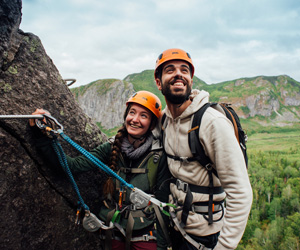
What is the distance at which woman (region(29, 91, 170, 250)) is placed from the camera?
11.6ft

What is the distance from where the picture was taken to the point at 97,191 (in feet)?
13.7

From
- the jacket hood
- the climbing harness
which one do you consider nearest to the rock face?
the climbing harness

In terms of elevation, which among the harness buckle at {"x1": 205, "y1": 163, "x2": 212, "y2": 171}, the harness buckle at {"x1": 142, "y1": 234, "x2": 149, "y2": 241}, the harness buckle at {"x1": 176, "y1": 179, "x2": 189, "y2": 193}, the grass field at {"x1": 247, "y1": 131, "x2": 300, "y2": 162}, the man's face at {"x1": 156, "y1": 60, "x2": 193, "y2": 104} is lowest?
the grass field at {"x1": 247, "y1": 131, "x2": 300, "y2": 162}

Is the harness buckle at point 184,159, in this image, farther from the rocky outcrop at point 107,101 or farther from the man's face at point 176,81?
the rocky outcrop at point 107,101

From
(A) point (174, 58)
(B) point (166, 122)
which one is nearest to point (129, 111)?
(B) point (166, 122)

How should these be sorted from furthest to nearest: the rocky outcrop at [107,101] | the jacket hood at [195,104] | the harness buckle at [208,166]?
the rocky outcrop at [107,101] < the jacket hood at [195,104] < the harness buckle at [208,166]

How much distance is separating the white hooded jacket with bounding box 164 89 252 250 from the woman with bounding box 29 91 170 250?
300mm

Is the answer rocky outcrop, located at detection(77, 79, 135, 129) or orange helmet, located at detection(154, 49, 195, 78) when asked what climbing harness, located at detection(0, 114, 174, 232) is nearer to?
orange helmet, located at detection(154, 49, 195, 78)

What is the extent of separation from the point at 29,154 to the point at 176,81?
8.28 ft

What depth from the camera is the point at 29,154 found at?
124 inches

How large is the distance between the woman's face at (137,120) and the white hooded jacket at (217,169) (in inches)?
21.4

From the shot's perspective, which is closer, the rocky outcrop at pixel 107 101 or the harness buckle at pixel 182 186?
the harness buckle at pixel 182 186

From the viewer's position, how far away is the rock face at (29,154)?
2953 mm

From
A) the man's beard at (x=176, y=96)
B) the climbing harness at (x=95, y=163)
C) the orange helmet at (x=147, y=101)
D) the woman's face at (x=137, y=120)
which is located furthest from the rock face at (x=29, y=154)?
the man's beard at (x=176, y=96)
